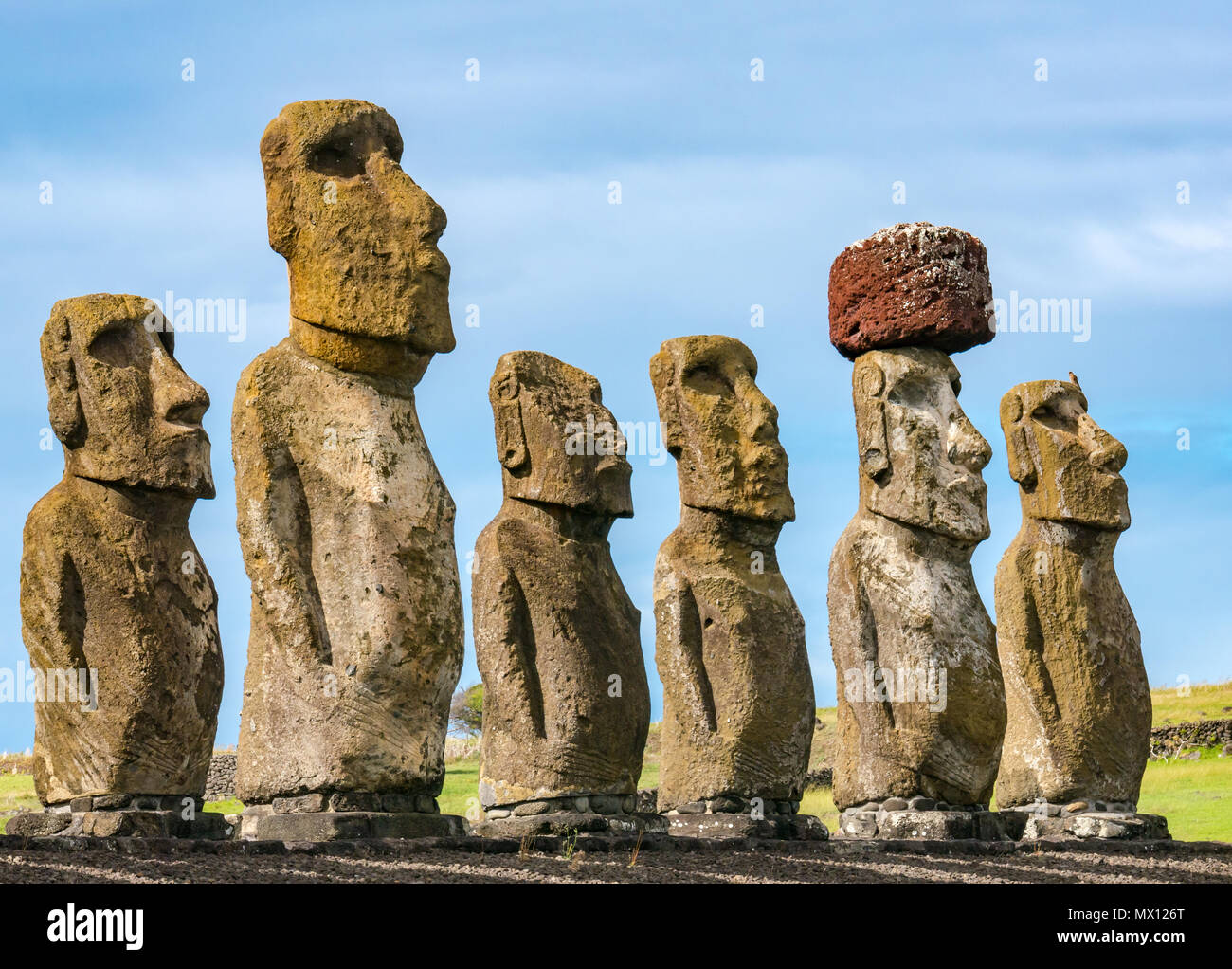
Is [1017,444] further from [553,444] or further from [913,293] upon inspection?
[553,444]

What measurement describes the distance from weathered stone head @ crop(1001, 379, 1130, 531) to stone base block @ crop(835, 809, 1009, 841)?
360 centimetres

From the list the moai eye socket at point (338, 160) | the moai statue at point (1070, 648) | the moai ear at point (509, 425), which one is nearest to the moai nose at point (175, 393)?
the moai eye socket at point (338, 160)

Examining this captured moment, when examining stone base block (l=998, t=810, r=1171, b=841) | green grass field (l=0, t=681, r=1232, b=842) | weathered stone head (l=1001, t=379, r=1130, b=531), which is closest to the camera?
stone base block (l=998, t=810, r=1171, b=841)

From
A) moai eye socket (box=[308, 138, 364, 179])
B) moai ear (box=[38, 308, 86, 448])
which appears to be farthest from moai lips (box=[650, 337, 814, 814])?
moai ear (box=[38, 308, 86, 448])

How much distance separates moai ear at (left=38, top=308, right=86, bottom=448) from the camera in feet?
40.9

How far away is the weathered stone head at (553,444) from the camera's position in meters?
13.8

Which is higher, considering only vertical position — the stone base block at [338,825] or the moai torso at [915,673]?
the moai torso at [915,673]

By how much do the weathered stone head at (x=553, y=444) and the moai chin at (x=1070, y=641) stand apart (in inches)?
200

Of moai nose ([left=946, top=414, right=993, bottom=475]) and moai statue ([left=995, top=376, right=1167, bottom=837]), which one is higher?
moai nose ([left=946, top=414, right=993, bottom=475])

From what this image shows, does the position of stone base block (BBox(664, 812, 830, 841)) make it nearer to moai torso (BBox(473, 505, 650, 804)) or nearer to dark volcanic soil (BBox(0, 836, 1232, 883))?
dark volcanic soil (BBox(0, 836, 1232, 883))

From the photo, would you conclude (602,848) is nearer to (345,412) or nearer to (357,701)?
(357,701)

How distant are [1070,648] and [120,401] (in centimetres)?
907

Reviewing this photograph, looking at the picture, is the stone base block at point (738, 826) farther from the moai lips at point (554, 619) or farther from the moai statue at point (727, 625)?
the moai lips at point (554, 619)

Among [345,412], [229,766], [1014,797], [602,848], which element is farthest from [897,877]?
[229,766]
